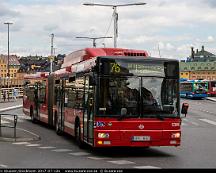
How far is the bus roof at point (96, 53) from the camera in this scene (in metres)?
16.9

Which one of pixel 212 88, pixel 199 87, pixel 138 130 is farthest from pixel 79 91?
pixel 212 88

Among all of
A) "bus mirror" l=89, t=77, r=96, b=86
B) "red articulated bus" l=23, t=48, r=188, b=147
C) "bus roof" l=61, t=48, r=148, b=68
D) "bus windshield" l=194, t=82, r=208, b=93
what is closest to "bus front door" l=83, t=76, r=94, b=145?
"red articulated bus" l=23, t=48, r=188, b=147

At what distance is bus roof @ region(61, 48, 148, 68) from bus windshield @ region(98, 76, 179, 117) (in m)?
1.46

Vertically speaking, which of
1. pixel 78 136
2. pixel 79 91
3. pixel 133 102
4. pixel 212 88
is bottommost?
pixel 78 136

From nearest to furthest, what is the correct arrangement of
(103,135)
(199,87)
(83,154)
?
1. (103,135)
2. (83,154)
3. (199,87)

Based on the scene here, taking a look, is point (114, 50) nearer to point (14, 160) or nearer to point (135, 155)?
point (135, 155)

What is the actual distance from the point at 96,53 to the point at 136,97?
330 centimetres

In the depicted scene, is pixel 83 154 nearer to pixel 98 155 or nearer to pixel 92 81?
pixel 98 155

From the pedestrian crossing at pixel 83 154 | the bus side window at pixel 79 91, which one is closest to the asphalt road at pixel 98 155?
the pedestrian crossing at pixel 83 154

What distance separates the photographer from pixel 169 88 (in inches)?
615

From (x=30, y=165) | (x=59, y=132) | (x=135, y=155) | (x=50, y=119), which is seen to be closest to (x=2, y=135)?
(x=59, y=132)

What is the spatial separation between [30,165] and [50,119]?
12.2 m

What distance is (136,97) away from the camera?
15312 mm

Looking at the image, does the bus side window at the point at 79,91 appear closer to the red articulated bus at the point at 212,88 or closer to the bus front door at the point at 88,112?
the bus front door at the point at 88,112
